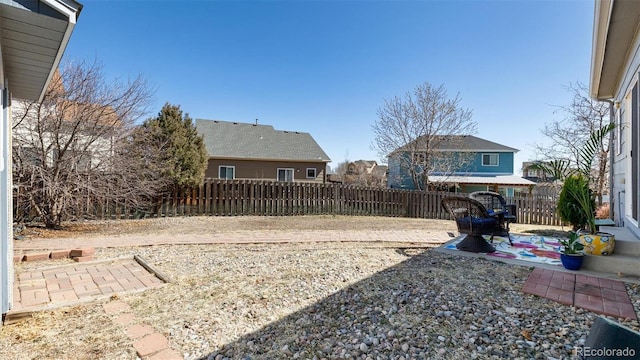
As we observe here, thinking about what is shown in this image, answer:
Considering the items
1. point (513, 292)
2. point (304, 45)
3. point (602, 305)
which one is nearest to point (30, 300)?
point (513, 292)

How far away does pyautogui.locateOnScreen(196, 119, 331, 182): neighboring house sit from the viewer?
59.0 ft

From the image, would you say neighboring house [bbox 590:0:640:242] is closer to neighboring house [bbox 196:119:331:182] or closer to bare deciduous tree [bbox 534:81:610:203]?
bare deciduous tree [bbox 534:81:610:203]

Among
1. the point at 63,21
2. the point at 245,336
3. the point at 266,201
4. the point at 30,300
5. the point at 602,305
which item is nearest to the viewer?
the point at 63,21

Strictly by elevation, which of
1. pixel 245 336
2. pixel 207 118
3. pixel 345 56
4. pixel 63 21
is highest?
pixel 345 56

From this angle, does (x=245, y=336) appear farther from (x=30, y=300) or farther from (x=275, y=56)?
(x=275, y=56)

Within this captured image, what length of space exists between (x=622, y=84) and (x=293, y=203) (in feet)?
30.6

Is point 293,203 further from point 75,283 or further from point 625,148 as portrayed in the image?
point 625,148

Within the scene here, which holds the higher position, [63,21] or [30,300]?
[63,21]

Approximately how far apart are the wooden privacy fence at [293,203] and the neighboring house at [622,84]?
4.57 meters

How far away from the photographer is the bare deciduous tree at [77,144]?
6.66m

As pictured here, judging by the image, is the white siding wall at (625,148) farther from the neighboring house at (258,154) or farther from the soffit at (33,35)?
the neighboring house at (258,154)

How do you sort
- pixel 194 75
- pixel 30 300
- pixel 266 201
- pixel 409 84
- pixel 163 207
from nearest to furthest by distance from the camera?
pixel 30 300 < pixel 163 207 < pixel 266 201 < pixel 194 75 < pixel 409 84

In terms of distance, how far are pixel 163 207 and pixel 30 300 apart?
7.11 metres

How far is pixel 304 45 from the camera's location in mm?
12789
